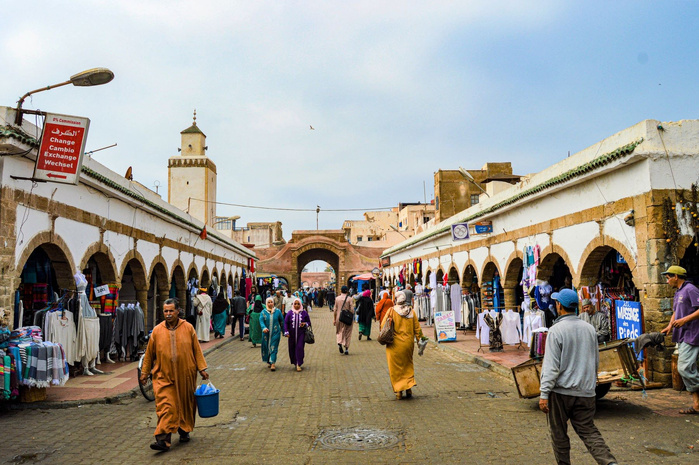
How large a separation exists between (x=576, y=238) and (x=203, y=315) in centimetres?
1068

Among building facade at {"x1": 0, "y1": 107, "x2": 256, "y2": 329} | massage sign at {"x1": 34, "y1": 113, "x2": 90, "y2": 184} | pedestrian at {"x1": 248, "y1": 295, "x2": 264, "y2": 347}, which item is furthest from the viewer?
pedestrian at {"x1": 248, "y1": 295, "x2": 264, "y2": 347}

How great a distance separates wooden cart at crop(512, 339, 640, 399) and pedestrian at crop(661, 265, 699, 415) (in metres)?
0.50

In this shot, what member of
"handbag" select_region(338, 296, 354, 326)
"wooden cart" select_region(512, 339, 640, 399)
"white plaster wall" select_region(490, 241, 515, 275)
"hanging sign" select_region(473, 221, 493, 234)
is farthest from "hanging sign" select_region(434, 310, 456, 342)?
"wooden cart" select_region(512, 339, 640, 399)

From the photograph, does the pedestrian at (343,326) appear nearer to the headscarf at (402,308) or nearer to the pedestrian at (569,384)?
the headscarf at (402,308)

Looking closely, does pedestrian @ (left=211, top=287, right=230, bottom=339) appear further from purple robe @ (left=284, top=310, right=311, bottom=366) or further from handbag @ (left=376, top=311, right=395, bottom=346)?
handbag @ (left=376, top=311, right=395, bottom=346)

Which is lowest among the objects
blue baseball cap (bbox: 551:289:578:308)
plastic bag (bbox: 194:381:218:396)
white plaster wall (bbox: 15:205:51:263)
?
plastic bag (bbox: 194:381:218:396)

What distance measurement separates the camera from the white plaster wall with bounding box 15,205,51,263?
8.27 m

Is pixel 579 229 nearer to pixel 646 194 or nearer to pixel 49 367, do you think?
pixel 646 194

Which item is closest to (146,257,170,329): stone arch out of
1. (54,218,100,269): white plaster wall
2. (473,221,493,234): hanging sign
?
(54,218,100,269): white plaster wall

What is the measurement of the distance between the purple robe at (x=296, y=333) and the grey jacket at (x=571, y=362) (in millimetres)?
6907

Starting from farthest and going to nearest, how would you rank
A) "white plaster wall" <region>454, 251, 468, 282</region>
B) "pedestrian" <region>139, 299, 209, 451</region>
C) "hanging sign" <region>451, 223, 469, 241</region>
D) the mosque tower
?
the mosque tower, "white plaster wall" <region>454, 251, 468, 282</region>, "hanging sign" <region>451, 223, 469, 241</region>, "pedestrian" <region>139, 299, 209, 451</region>

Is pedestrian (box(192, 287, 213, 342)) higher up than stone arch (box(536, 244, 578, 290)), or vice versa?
stone arch (box(536, 244, 578, 290))

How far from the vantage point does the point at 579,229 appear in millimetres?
10211

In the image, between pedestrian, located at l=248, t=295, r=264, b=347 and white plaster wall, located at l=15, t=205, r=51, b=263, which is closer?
white plaster wall, located at l=15, t=205, r=51, b=263
